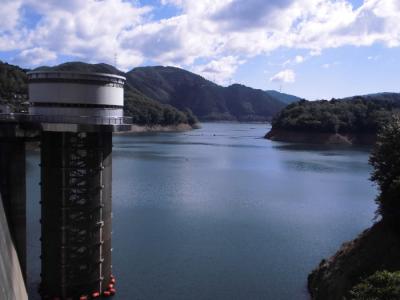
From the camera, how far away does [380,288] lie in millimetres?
14039

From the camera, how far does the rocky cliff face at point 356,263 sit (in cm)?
1844

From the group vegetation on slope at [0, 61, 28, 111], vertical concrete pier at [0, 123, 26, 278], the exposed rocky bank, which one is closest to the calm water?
vertical concrete pier at [0, 123, 26, 278]

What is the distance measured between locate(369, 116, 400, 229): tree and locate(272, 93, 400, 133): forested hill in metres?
114

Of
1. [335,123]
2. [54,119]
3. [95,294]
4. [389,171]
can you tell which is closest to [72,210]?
[54,119]

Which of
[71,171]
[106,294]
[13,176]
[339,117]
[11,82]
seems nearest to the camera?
[13,176]

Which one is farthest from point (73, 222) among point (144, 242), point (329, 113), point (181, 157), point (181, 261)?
point (329, 113)

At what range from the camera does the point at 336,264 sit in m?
21.5

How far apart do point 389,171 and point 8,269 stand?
1655 cm

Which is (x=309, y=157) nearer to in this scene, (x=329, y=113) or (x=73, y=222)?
(x=329, y=113)

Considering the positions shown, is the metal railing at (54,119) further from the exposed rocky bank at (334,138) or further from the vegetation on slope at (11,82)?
the exposed rocky bank at (334,138)

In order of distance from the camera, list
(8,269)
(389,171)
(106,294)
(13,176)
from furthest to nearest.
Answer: (389,171) → (106,294) → (13,176) → (8,269)

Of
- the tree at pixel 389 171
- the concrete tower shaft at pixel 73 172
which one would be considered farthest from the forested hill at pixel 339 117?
the concrete tower shaft at pixel 73 172

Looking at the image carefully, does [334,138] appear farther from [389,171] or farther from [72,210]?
[72,210]

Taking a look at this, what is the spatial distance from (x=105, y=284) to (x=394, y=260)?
38.6 ft
